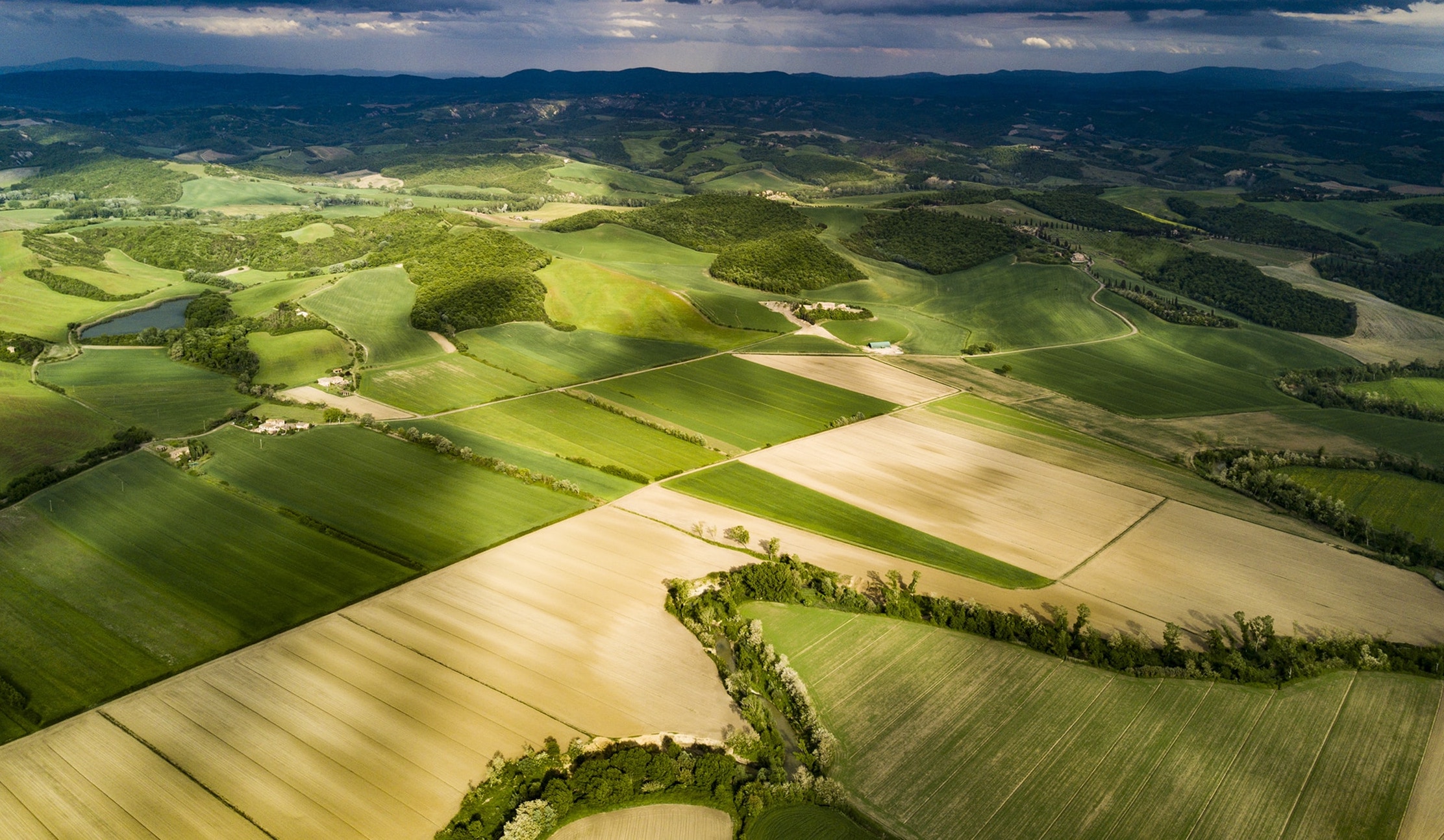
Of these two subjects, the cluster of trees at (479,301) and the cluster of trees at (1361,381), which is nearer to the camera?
the cluster of trees at (1361,381)

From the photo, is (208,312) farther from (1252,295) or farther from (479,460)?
(1252,295)

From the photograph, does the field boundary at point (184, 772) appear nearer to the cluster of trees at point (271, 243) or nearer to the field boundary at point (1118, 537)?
the field boundary at point (1118, 537)

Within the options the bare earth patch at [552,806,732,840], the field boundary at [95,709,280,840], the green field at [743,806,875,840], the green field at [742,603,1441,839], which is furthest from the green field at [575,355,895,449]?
the field boundary at [95,709,280,840]

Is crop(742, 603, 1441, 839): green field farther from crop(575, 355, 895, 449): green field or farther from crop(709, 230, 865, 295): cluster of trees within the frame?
crop(709, 230, 865, 295): cluster of trees

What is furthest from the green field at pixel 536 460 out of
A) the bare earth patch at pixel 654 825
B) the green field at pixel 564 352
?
the bare earth patch at pixel 654 825

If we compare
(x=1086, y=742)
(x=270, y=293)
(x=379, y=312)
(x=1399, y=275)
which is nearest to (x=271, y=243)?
(x=270, y=293)

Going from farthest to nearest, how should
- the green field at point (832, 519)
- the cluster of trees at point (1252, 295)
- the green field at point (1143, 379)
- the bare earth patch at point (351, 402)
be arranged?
1. the cluster of trees at point (1252, 295)
2. the green field at point (1143, 379)
3. the bare earth patch at point (351, 402)
4. the green field at point (832, 519)
